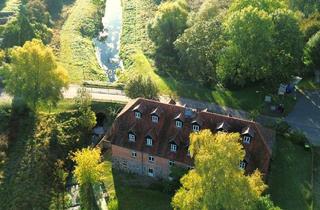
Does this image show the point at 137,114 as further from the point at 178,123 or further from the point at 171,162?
the point at 171,162

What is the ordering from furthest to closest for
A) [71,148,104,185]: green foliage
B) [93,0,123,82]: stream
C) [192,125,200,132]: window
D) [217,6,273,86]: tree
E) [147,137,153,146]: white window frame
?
[93,0,123,82]: stream
[217,6,273,86]: tree
[147,137,153,146]: white window frame
[192,125,200,132]: window
[71,148,104,185]: green foliage

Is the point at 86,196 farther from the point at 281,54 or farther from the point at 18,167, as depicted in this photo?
the point at 281,54

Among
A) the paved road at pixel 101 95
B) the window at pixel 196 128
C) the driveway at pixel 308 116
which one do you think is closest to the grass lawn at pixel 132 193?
the window at pixel 196 128

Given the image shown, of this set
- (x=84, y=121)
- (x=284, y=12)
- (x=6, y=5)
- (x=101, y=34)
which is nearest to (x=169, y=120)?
(x=84, y=121)

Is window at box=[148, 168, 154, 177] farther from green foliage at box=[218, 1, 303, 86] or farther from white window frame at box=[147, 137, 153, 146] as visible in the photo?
green foliage at box=[218, 1, 303, 86]

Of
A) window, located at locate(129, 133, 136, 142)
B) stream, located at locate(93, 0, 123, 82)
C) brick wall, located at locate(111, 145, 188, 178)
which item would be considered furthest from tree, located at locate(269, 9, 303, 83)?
stream, located at locate(93, 0, 123, 82)

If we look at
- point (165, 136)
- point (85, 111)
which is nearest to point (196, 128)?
point (165, 136)
